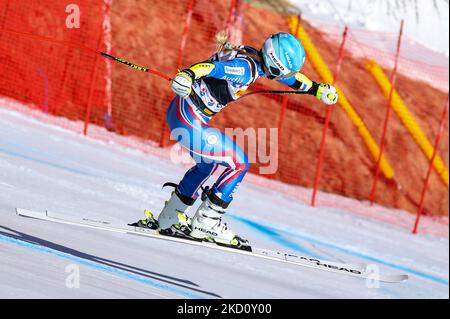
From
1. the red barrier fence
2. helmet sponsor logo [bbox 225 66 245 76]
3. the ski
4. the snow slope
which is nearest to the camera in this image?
helmet sponsor logo [bbox 225 66 245 76]

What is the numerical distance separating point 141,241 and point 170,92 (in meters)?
8.67

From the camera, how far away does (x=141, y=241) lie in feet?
32.6

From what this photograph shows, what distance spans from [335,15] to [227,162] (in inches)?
671

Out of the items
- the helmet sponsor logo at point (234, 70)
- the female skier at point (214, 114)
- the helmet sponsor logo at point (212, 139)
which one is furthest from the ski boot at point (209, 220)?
the helmet sponsor logo at point (234, 70)

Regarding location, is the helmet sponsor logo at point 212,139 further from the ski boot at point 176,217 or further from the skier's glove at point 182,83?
the skier's glove at point 182,83

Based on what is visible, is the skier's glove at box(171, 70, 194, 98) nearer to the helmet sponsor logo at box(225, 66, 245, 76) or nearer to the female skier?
the female skier

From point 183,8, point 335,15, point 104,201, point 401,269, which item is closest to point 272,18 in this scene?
point 183,8

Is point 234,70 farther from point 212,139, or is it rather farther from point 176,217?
point 176,217

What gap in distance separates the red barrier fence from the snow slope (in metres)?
1.58

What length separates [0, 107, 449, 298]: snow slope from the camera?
7281 mm

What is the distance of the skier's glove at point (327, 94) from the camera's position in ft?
26.3

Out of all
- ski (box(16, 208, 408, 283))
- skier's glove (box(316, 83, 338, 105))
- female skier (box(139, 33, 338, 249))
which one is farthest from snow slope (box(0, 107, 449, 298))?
skier's glove (box(316, 83, 338, 105))

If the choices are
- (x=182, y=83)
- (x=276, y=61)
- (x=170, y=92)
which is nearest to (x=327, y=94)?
(x=276, y=61)

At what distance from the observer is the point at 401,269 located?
532 inches
